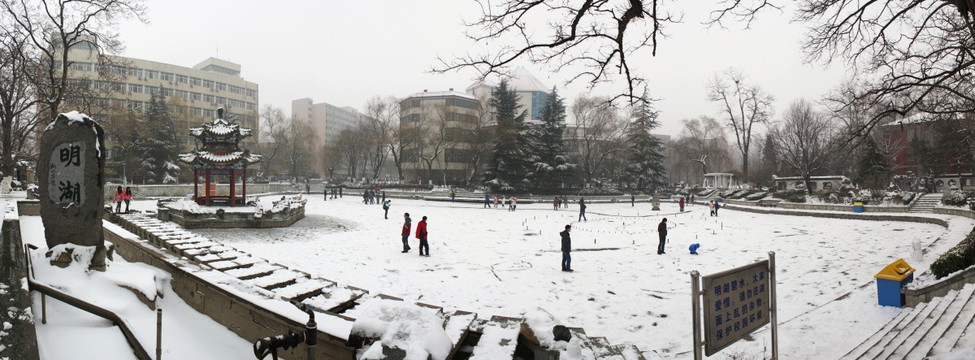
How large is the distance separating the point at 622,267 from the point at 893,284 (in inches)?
206

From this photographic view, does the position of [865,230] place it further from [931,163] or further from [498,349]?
[931,163]

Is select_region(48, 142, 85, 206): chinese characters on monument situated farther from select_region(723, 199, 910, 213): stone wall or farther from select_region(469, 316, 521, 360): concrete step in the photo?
select_region(723, 199, 910, 213): stone wall

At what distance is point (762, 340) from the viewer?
6.11m

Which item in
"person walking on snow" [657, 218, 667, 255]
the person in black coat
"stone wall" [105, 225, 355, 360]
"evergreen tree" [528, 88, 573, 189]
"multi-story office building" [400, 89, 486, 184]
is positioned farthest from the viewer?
"multi-story office building" [400, 89, 486, 184]

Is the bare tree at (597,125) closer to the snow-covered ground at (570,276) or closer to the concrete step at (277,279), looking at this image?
the snow-covered ground at (570,276)

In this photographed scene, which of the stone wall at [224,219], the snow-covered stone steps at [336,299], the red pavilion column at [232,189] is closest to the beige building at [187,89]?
the red pavilion column at [232,189]

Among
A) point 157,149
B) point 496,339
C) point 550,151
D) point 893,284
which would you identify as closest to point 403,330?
point 496,339

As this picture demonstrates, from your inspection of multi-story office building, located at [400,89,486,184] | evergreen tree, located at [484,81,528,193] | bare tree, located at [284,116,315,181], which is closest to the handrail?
evergreen tree, located at [484,81,528,193]

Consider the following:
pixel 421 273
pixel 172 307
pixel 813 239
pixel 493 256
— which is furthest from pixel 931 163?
pixel 172 307

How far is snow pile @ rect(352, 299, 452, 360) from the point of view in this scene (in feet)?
10.6

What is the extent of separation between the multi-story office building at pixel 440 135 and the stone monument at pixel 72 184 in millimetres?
46079

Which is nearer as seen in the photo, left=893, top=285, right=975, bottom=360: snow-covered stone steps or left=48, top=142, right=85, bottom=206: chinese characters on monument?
left=893, top=285, right=975, bottom=360: snow-covered stone steps

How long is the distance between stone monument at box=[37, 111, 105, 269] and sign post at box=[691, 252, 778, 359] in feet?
26.5

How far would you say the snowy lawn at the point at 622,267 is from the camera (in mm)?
6848
